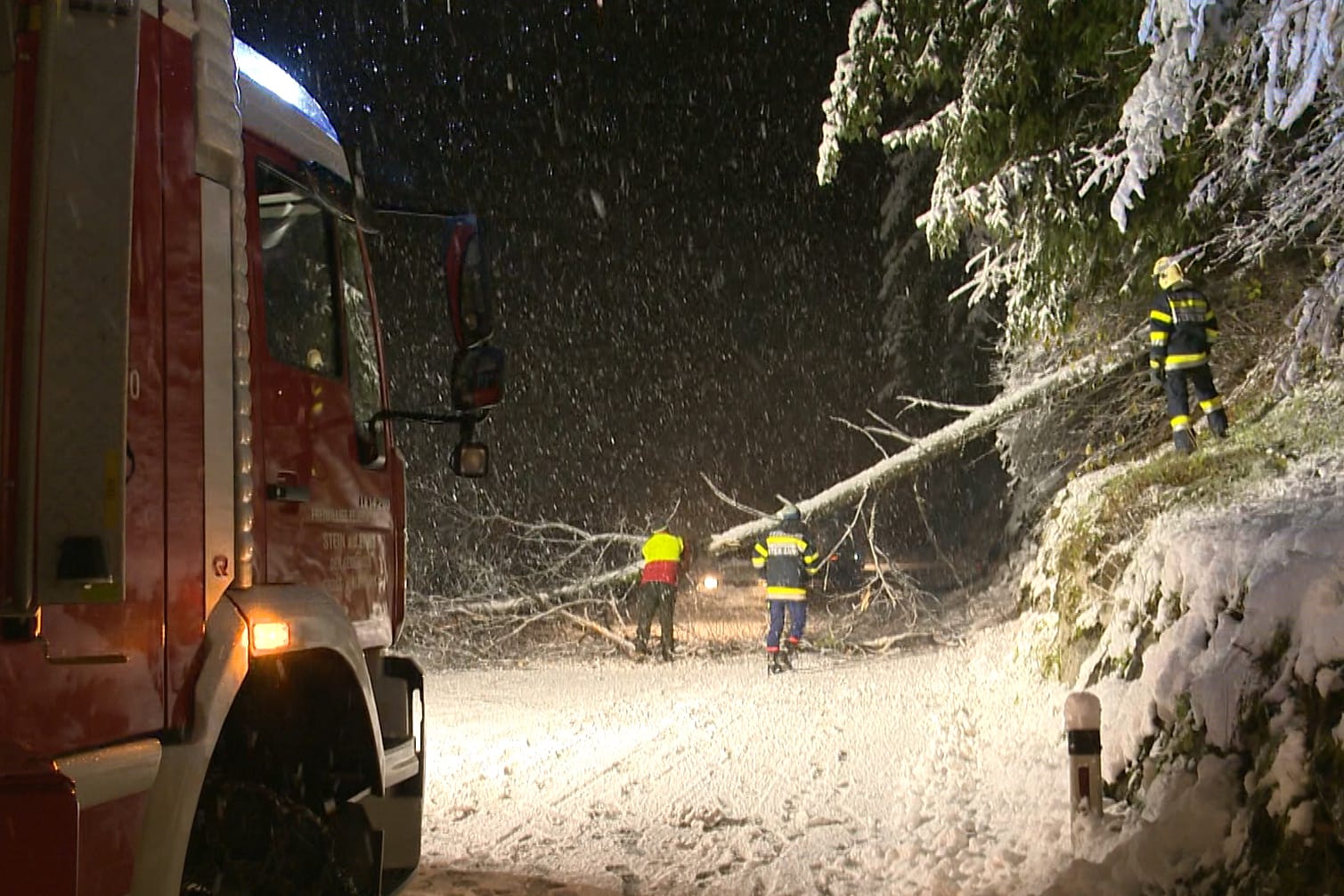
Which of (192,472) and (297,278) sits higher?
(297,278)

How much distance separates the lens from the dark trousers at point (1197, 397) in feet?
30.2

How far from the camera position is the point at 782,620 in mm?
12891

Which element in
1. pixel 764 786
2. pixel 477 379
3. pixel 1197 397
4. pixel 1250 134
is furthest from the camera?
pixel 1197 397

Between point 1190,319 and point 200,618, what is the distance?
26.4 ft

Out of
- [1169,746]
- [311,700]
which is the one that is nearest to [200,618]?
[311,700]

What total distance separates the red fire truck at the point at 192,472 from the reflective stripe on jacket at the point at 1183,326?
6429 millimetres

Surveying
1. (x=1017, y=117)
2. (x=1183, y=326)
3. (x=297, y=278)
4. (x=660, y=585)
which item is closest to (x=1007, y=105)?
(x=1017, y=117)

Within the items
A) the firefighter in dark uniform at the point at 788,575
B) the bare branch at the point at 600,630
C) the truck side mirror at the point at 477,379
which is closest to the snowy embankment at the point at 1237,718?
the truck side mirror at the point at 477,379

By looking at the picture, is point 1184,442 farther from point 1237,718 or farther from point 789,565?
point 789,565

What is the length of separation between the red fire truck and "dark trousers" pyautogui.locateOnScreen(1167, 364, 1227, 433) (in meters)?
6.61

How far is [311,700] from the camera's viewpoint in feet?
13.2

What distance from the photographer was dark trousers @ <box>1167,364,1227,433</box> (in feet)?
30.2

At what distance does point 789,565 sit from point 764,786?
19.2 ft

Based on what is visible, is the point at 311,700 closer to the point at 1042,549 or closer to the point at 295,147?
the point at 295,147
